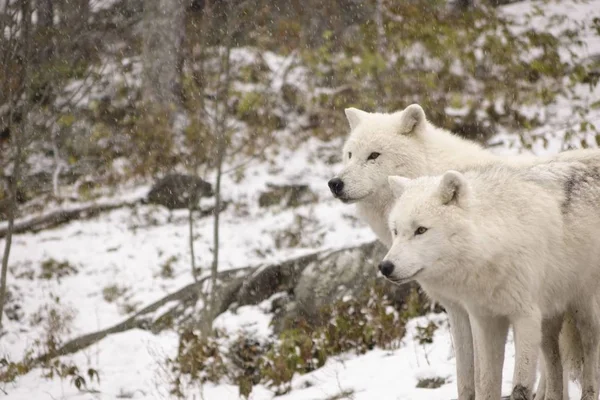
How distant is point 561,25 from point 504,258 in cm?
1245

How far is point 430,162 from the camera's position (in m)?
4.66

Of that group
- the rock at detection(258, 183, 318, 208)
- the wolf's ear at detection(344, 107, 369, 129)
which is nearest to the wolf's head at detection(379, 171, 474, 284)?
the wolf's ear at detection(344, 107, 369, 129)

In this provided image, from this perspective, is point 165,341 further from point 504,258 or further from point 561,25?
point 561,25

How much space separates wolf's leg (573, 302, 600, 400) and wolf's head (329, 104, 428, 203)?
4.59ft

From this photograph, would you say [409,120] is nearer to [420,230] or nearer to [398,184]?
[398,184]

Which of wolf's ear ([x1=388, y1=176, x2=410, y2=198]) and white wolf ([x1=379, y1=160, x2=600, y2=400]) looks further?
wolf's ear ([x1=388, y1=176, x2=410, y2=198])

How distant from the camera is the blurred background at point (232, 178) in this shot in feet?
23.8

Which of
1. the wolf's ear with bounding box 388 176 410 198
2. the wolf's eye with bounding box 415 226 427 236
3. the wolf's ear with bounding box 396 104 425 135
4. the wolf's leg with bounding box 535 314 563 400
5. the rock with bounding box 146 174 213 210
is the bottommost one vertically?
the wolf's leg with bounding box 535 314 563 400

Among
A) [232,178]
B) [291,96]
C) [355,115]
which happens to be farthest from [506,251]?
[291,96]

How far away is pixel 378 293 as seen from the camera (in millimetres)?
7738

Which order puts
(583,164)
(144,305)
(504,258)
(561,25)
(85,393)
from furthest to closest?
1. (561,25)
2. (144,305)
3. (85,393)
4. (583,164)
5. (504,258)

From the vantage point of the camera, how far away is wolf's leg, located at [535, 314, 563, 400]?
4250mm

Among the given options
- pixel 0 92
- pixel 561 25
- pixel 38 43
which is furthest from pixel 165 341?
pixel 561 25

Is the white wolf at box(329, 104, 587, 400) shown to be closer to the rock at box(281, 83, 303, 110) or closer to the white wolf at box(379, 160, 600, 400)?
the white wolf at box(379, 160, 600, 400)
